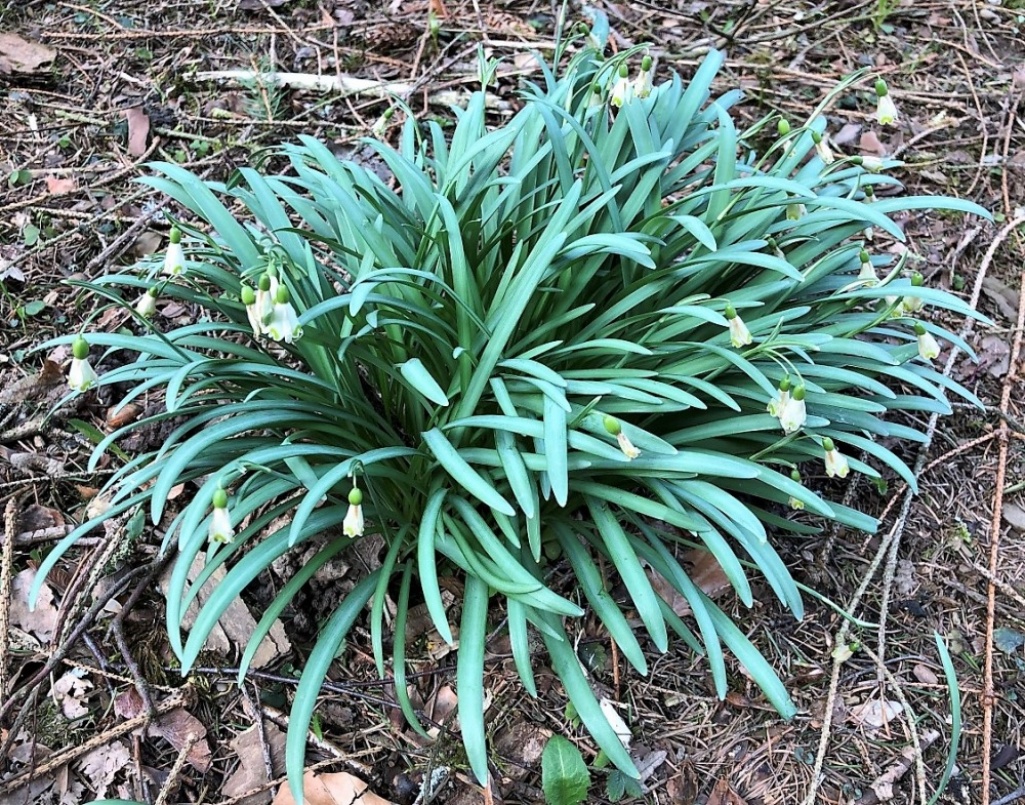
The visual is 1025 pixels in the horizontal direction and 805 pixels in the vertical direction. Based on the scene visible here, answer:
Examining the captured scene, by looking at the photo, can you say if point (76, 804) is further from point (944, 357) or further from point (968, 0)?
point (968, 0)

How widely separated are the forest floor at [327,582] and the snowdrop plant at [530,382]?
19cm

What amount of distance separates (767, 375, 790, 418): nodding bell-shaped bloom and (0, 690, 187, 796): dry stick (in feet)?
5.31

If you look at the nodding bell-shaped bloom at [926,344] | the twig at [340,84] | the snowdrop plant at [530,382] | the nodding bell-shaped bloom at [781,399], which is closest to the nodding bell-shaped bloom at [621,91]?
the snowdrop plant at [530,382]

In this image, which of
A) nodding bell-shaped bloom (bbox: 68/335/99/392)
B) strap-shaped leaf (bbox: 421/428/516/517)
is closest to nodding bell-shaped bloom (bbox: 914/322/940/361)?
strap-shaped leaf (bbox: 421/428/516/517)

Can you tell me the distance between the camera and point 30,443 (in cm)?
250

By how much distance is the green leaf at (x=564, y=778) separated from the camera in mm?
1833

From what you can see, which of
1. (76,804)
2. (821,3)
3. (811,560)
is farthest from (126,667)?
(821,3)

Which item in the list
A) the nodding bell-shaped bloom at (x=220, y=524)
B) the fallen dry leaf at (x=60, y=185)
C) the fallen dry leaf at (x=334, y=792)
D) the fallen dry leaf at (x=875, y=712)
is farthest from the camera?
the fallen dry leaf at (x=60, y=185)

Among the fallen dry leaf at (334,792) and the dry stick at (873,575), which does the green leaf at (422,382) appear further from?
the dry stick at (873,575)

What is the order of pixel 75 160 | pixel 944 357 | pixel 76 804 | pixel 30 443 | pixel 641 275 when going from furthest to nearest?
1. pixel 75 160
2. pixel 944 357
3. pixel 30 443
4. pixel 641 275
5. pixel 76 804

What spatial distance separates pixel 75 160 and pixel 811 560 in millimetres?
3145

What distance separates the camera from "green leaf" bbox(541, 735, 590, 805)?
1833mm

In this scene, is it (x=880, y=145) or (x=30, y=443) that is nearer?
(x=30, y=443)

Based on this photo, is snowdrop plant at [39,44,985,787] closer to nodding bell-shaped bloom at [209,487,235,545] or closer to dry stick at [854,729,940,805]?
nodding bell-shaped bloom at [209,487,235,545]
